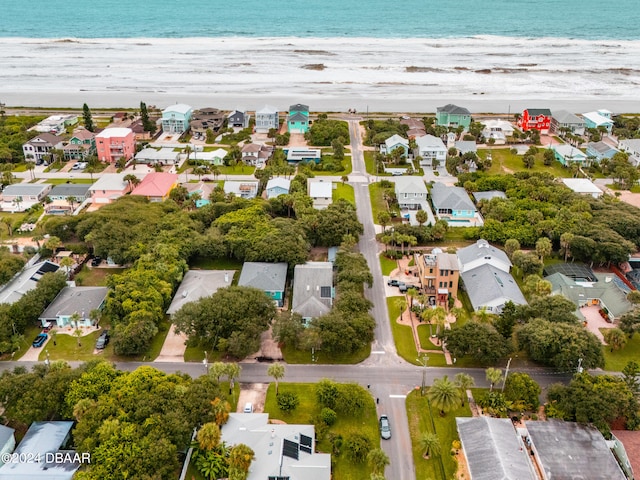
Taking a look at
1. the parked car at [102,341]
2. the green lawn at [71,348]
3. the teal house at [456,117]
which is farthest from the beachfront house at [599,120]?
the green lawn at [71,348]

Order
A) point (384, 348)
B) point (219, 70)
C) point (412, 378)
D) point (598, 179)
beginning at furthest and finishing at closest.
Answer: point (219, 70) → point (598, 179) → point (384, 348) → point (412, 378)

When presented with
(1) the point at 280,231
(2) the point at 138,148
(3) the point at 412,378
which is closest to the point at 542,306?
(3) the point at 412,378

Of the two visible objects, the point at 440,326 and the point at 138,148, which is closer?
the point at 440,326

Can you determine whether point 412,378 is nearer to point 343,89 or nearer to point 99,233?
point 99,233

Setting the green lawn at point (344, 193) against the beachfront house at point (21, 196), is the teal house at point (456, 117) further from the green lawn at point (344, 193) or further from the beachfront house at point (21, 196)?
the beachfront house at point (21, 196)

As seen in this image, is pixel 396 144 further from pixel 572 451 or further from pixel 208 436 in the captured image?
pixel 208 436

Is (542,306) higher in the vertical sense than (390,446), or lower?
higher

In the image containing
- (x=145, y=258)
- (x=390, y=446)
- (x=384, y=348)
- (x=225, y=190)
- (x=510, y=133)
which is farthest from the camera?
(x=510, y=133)
